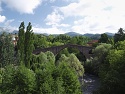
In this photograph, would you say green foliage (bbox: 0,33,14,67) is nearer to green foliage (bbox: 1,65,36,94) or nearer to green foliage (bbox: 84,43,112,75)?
green foliage (bbox: 84,43,112,75)

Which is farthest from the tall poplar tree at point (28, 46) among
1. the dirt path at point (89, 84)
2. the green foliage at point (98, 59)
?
the green foliage at point (98, 59)

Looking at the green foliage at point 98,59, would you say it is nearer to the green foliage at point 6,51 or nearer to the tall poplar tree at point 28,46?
the tall poplar tree at point 28,46

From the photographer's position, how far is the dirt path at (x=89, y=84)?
39.5 meters

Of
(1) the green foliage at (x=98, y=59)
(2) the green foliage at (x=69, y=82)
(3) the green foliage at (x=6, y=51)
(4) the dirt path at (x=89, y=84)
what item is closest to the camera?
(2) the green foliage at (x=69, y=82)

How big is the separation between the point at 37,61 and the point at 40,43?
3848 centimetres

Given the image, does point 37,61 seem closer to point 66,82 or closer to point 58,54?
point 58,54

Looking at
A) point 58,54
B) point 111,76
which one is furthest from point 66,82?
point 58,54

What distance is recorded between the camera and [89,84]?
148 feet

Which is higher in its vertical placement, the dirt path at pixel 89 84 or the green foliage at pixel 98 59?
the green foliage at pixel 98 59

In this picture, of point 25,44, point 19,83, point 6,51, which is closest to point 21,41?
point 25,44

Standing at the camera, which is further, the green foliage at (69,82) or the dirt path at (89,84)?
the dirt path at (89,84)

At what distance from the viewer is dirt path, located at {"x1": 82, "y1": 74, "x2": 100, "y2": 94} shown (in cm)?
3945

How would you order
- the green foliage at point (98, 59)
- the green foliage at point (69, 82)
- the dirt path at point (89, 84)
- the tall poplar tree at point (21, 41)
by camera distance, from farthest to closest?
1. the green foliage at point (98, 59)
2. the tall poplar tree at point (21, 41)
3. the dirt path at point (89, 84)
4. the green foliage at point (69, 82)

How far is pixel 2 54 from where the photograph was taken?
171 ft
